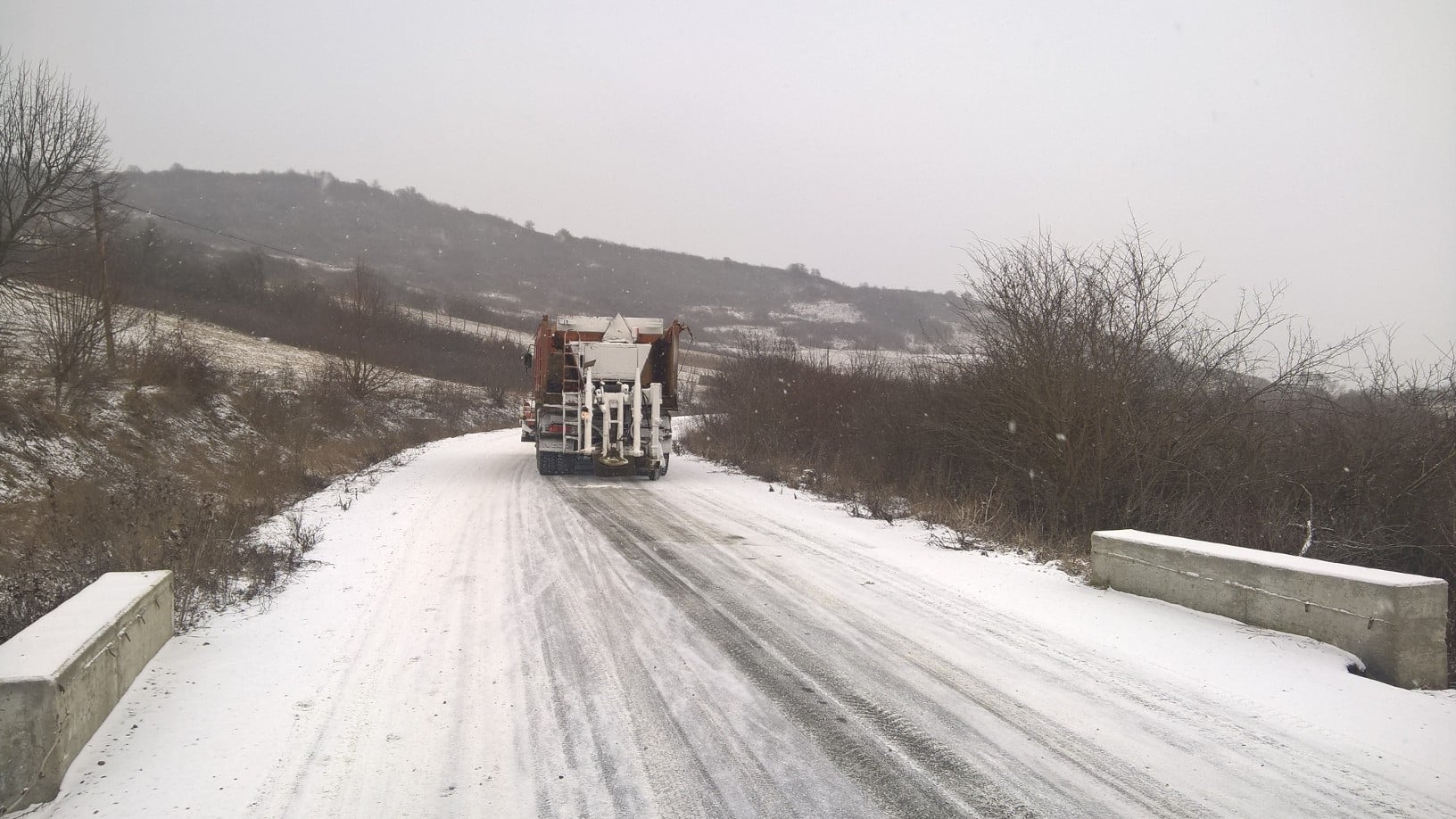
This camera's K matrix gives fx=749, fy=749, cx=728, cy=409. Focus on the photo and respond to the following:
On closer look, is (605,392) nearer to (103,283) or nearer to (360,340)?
(103,283)

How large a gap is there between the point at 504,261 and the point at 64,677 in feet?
495

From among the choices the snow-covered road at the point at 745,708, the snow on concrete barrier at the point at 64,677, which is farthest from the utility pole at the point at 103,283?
the snow on concrete barrier at the point at 64,677

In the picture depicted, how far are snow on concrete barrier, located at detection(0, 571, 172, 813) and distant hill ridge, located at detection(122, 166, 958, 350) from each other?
10075 cm

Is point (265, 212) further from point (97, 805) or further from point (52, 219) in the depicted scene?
point (97, 805)

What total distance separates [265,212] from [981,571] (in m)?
177

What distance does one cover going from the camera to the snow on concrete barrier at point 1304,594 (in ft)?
14.8

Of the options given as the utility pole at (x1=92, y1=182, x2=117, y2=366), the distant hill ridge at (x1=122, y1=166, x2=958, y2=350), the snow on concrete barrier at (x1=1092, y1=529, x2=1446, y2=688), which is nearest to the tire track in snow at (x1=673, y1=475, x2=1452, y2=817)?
the snow on concrete barrier at (x1=1092, y1=529, x2=1446, y2=688)

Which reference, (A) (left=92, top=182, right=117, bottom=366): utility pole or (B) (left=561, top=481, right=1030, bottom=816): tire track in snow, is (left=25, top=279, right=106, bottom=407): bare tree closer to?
(A) (left=92, top=182, right=117, bottom=366): utility pole

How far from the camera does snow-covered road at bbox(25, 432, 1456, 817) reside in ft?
10.6

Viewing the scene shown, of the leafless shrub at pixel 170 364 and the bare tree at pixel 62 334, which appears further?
the leafless shrub at pixel 170 364

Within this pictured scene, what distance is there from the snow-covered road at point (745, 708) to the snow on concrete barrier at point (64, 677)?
0.13m

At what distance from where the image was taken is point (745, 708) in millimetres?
4156

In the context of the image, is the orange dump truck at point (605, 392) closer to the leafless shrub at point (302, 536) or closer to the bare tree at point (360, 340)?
the leafless shrub at point (302, 536)

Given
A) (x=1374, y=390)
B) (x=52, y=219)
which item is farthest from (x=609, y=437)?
(x=52, y=219)
